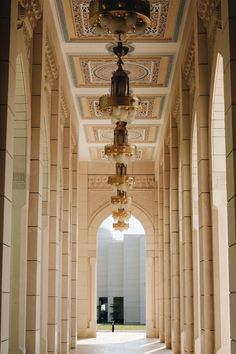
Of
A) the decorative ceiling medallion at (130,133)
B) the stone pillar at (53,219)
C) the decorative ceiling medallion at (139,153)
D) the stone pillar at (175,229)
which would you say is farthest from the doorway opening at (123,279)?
the stone pillar at (53,219)

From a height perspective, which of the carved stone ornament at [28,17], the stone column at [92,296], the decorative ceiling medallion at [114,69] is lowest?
the stone column at [92,296]

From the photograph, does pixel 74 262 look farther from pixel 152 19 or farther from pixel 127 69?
pixel 152 19

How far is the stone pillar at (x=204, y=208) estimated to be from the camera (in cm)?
908

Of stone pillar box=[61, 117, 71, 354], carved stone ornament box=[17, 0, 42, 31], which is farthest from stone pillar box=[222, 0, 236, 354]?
stone pillar box=[61, 117, 71, 354]

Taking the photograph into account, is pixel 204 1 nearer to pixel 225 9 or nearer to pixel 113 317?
pixel 225 9

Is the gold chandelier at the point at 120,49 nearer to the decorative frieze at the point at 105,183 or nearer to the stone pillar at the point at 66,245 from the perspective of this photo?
the stone pillar at the point at 66,245

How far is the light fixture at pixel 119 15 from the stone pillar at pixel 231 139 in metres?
0.82

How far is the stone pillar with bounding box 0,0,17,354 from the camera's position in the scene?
21.2 feet

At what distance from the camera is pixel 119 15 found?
6262 mm

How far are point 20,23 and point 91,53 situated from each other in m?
4.24

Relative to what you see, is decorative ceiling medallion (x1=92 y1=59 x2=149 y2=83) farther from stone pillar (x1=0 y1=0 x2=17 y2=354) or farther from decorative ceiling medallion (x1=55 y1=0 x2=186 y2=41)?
stone pillar (x1=0 y1=0 x2=17 y2=354)

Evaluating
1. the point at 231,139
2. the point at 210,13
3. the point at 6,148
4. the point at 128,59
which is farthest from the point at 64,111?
the point at 231,139

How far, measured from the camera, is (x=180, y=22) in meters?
11.0

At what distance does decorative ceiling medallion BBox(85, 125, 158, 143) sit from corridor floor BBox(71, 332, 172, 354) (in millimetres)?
5550
